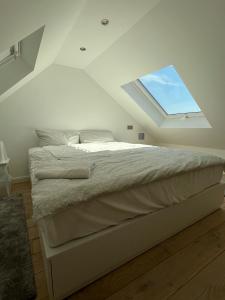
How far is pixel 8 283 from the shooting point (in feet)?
3.51

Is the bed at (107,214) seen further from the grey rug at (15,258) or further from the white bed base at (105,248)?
the grey rug at (15,258)

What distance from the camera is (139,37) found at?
212cm

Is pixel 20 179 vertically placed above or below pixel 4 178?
below

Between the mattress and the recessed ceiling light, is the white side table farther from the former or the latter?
the recessed ceiling light

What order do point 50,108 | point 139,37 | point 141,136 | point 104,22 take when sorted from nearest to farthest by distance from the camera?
point 104,22 → point 139,37 → point 50,108 → point 141,136

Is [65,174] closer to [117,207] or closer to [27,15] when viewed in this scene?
[117,207]

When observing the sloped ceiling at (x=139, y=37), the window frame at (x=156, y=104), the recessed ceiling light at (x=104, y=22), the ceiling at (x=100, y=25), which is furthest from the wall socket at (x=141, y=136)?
the recessed ceiling light at (x=104, y=22)

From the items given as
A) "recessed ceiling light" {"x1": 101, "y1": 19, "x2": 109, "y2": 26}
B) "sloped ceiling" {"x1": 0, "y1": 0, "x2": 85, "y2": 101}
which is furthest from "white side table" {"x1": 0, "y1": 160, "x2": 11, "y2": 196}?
"recessed ceiling light" {"x1": 101, "y1": 19, "x2": 109, "y2": 26}

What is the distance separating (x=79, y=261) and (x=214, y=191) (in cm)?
147

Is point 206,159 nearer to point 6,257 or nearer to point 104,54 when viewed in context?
point 6,257

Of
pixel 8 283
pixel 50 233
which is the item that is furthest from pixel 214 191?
pixel 8 283

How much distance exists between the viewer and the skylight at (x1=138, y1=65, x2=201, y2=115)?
115 inches

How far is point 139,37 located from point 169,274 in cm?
242

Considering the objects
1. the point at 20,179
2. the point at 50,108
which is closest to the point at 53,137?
the point at 50,108
